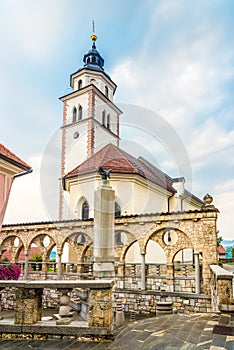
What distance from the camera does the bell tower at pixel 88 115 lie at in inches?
966

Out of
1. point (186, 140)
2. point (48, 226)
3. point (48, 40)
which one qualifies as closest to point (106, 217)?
point (48, 40)

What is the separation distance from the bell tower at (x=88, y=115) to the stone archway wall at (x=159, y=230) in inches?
274

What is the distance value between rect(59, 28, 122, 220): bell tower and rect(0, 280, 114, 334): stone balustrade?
18321 millimetres

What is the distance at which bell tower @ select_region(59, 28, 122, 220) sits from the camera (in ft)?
80.5

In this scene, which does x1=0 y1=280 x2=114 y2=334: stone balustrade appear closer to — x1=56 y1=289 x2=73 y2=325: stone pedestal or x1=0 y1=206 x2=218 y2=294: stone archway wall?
x1=56 y1=289 x2=73 y2=325: stone pedestal

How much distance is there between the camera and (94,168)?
1841 cm

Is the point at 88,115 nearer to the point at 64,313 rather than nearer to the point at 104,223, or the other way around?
the point at 104,223

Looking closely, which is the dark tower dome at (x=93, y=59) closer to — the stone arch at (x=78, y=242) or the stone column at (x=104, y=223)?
the stone arch at (x=78, y=242)

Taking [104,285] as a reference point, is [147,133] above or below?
above

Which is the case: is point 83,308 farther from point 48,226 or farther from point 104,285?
point 48,226

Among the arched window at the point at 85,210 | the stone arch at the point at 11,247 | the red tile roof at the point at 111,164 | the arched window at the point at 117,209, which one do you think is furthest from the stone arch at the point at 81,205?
the stone arch at the point at 11,247

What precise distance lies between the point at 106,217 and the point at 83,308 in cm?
233

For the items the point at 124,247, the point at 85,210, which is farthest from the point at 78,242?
the point at 85,210

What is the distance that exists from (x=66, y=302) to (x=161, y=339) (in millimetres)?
1417
